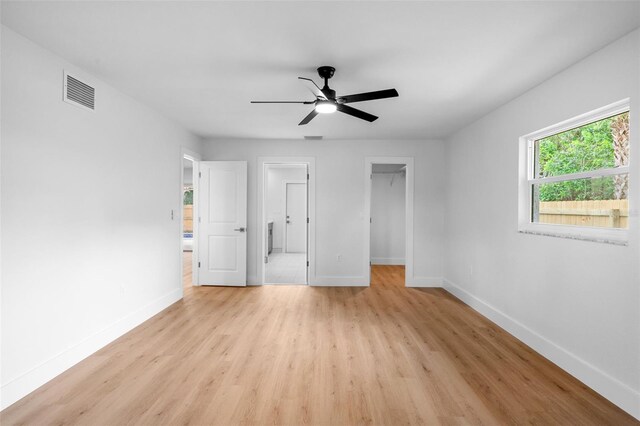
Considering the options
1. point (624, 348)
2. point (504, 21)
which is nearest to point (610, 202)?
point (624, 348)

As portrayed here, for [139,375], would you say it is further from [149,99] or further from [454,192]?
[454,192]

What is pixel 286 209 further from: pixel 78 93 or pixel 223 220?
pixel 78 93

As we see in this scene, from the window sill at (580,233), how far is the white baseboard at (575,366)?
913mm

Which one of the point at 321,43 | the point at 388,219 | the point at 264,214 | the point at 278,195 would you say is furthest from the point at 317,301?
the point at 278,195

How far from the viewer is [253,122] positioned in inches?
169

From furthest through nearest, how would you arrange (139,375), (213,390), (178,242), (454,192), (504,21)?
(454,192) < (178,242) < (139,375) < (213,390) < (504,21)

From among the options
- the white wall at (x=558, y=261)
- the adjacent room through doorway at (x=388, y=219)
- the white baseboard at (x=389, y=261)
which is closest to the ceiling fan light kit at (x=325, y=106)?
the white wall at (x=558, y=261)

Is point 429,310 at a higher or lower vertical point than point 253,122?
lower

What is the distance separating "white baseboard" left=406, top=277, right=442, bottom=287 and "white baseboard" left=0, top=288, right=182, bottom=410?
148 inches

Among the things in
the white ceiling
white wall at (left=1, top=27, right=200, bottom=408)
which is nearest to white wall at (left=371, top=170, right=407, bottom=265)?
the white ceiling

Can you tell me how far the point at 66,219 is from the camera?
254cm

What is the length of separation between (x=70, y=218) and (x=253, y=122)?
241cm

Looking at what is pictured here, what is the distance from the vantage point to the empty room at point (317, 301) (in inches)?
79.2

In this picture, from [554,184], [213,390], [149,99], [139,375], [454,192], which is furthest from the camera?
[454,192]
